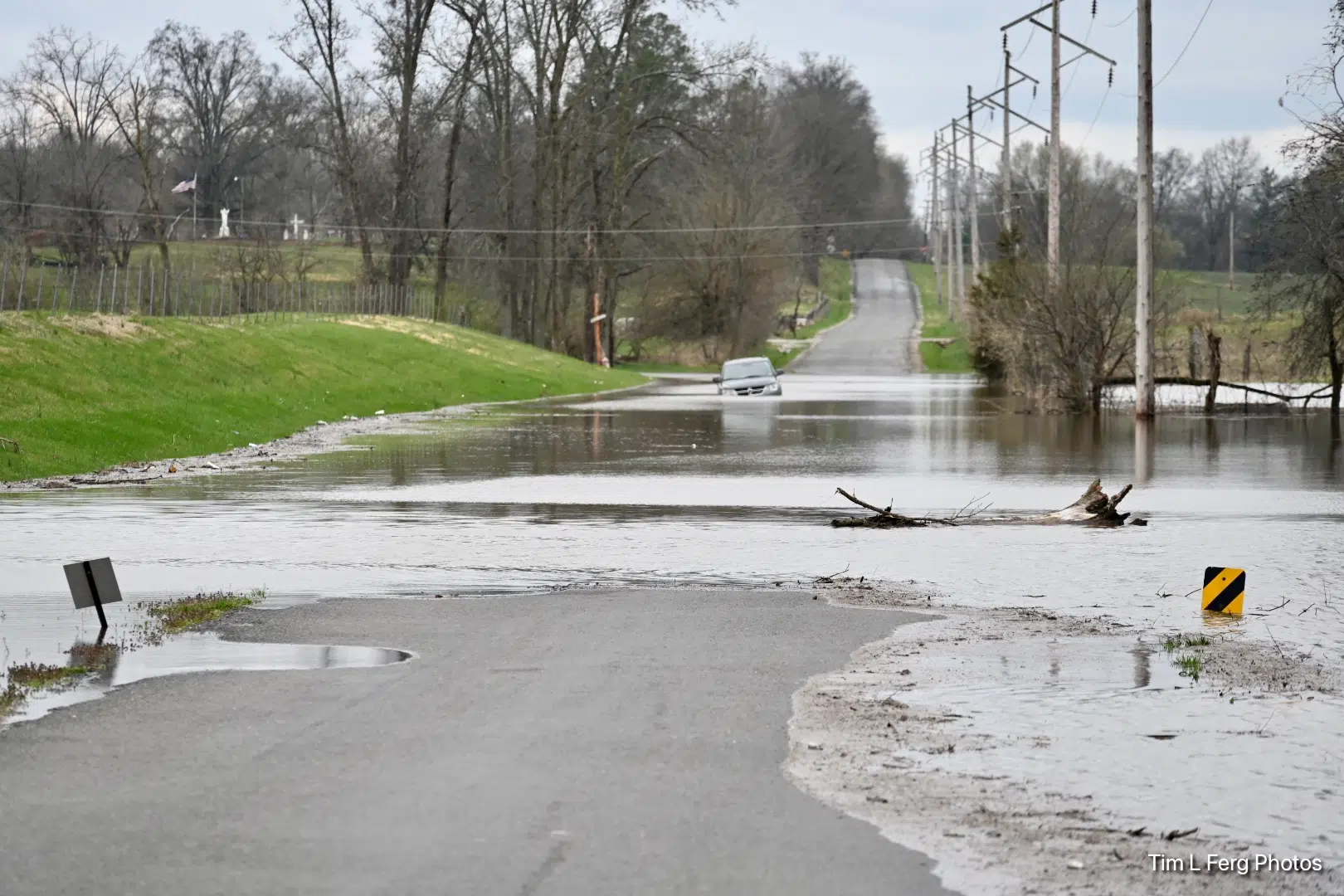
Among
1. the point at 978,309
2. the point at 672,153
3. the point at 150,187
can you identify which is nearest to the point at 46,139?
the point at 150,187

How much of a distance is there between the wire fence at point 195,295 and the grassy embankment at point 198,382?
9.37 ft

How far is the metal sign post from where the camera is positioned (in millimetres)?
11734

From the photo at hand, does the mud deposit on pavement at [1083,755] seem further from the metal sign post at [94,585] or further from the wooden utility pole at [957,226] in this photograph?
the wooden utility pole at [957,226]

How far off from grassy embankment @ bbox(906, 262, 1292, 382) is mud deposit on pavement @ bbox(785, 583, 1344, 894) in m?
35.5

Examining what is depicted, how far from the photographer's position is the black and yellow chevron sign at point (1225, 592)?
12758 mm

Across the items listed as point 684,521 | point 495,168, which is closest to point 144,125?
point 495,168

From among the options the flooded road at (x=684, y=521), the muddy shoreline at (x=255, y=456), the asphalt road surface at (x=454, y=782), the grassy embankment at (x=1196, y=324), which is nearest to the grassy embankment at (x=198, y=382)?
the muddy shoreline at (x=255, y=456)

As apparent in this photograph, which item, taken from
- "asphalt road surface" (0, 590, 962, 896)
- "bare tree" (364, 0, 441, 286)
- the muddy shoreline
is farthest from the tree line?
"asphalt road surface" (0, 590, 962, 896)

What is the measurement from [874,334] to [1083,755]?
12038 centimetres

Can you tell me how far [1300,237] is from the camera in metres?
43.6

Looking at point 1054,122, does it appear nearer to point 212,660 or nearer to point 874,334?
point 212,660

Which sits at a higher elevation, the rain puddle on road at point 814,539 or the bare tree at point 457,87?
the bare tree at point 457,87

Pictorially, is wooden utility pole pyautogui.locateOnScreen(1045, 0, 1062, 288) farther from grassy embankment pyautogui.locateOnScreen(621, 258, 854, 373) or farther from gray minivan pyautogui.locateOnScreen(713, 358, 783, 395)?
grassy embankment pyautogui.locateOnScreen(621, 258, 854, 373)

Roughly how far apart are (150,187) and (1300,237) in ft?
217
